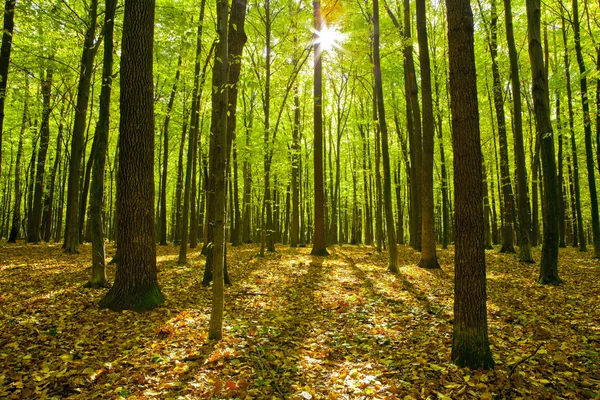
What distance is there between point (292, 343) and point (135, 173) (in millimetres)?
4377

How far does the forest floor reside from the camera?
3.81 metres

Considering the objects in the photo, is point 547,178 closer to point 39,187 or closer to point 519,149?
point 519,149

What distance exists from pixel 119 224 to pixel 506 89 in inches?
967

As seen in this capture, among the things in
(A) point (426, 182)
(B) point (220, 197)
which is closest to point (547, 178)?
(A) point (426, 182)

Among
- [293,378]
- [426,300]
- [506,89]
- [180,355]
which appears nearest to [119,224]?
[180,355]

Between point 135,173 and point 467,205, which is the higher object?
point 135,173

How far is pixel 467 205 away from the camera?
4242mm

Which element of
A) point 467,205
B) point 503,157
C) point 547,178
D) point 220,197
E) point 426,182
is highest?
point 503,157

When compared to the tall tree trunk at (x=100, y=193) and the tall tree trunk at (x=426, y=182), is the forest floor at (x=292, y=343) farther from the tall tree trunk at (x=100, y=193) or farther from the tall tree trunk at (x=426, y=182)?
the tall tree trunk at (x=426, y=182)

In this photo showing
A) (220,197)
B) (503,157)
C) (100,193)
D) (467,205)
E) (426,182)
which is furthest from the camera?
(503,157)

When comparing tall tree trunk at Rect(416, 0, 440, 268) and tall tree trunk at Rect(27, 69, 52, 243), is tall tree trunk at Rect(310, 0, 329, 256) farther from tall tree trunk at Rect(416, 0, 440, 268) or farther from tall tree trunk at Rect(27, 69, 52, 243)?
tall tree trunk at Rect(27, 69, 52, 243)

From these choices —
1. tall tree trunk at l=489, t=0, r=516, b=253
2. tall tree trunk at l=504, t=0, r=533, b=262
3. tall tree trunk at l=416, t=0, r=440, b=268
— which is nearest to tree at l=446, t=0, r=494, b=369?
tall tree trunk at l=416, t=0, r=440, b=268

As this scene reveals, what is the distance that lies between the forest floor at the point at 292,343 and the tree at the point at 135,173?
1.80 feet

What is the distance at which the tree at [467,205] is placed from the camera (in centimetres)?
419
